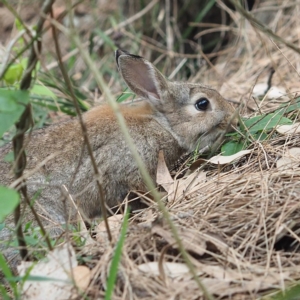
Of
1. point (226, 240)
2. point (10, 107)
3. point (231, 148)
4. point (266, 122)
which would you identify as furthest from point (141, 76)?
point (10, 107)

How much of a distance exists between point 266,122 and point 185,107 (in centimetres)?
77

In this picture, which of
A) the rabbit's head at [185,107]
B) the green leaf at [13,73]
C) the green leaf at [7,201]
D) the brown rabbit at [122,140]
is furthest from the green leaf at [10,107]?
the rabbit's head at [185,107]

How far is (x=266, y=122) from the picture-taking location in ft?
15.0

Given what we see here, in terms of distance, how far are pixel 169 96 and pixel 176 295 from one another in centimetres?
254

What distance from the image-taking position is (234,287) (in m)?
2.77

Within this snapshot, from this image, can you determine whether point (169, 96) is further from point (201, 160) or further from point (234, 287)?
point (234, 287)

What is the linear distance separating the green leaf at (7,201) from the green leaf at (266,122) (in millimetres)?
2389

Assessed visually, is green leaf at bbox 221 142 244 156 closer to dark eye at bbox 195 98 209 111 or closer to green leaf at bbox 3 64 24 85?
dark eye at bbox 195 98 209 111

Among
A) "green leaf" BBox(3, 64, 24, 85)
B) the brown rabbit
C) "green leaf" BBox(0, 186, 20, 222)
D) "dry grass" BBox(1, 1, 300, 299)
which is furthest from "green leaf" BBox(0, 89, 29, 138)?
"green leaf" BBox(3, 64, 24, 85)

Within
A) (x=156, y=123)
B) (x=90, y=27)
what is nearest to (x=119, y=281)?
(x=156, y=123)

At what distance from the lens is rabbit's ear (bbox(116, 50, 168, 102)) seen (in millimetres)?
4758

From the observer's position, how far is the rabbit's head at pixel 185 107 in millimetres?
4941

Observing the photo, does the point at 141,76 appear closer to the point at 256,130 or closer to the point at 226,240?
the point at 256,130

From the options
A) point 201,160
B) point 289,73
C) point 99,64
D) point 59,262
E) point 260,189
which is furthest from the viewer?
point 99,64
